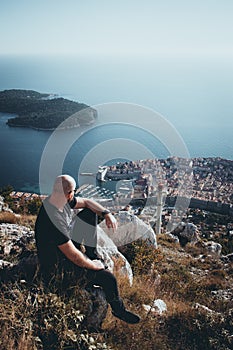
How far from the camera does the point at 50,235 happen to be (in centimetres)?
191

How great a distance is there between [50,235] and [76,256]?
0.64ft

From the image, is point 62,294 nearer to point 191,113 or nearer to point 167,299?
point 167,299

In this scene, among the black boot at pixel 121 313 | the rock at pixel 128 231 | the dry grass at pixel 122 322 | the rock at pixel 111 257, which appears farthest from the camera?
the rock at pixel 128 231

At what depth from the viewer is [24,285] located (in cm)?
197

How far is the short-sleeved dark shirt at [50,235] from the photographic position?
6.19ft

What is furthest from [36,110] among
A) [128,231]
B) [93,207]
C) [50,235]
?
[50,235]

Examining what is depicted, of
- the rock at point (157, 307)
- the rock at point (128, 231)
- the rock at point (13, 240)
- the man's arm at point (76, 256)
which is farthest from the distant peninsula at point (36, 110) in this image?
the man's arm at point (76, 256)

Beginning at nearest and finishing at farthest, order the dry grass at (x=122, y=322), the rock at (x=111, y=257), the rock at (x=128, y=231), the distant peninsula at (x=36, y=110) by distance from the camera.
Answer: the dry grass at (x=122, y=322) < the rock at (x=111, y=257) < the rock at (x=128, y=231) < the distant peninsula at (x=36, y=110)

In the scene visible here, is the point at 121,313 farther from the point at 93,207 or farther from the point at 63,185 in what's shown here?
the point at 63,185

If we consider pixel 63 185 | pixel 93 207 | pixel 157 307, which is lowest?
pixel 157 307

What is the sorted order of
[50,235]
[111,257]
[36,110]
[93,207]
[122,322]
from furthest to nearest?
[36,110]
[111,257]
[93,207]
[122,322]
[50,235]

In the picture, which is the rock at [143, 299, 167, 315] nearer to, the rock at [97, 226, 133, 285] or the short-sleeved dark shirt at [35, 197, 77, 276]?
the rock at [97, 226, 133, 285]

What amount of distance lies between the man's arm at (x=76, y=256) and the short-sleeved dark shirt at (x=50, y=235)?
31 millimetres

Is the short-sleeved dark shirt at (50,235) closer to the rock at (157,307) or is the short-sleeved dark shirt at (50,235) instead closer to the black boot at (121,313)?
the black boot at (121,313)
